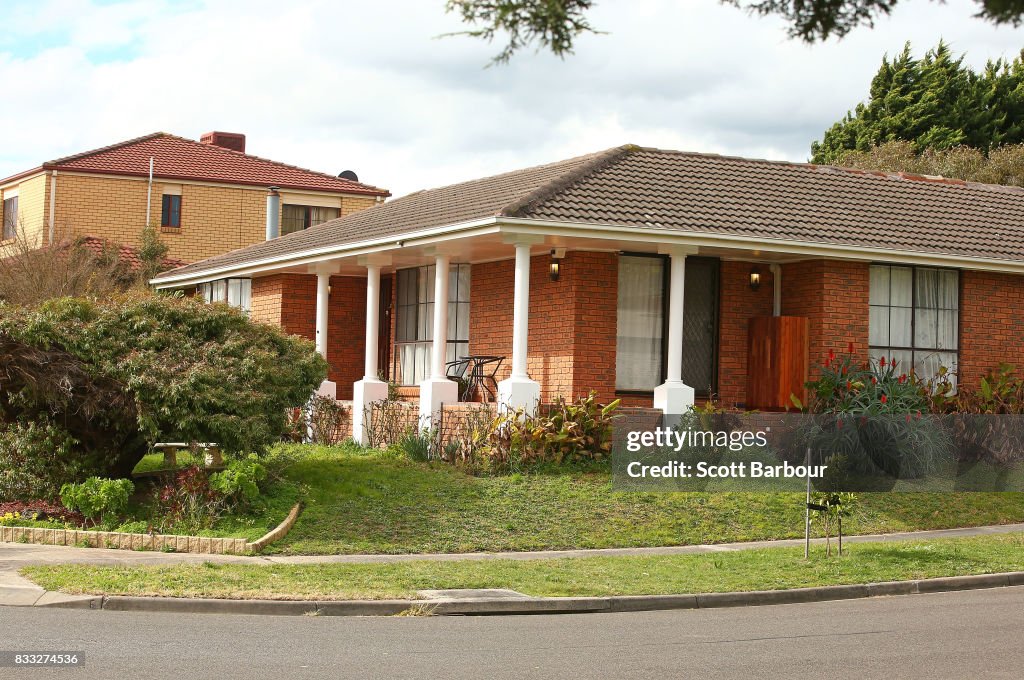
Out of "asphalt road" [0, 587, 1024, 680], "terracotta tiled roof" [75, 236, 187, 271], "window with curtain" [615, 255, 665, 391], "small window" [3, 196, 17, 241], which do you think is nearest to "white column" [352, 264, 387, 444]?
"window with curtain" [615, 255, 665, 391]

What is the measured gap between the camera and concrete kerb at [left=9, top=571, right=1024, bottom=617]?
10.8m

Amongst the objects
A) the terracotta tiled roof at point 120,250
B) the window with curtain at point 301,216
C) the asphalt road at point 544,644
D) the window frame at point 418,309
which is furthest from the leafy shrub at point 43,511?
the window with curtain at point 301,216

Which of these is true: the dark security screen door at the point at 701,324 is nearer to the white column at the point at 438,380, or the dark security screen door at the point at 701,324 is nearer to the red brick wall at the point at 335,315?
the white column at the point at 438,380

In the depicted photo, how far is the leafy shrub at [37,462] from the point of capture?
1523 cm

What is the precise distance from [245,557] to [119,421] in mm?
3001

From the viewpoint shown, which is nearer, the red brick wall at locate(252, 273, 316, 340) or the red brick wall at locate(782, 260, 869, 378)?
the red brick wall at locate(782, 260, 869, 378)

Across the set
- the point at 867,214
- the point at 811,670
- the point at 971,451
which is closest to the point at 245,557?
the point at 811,670

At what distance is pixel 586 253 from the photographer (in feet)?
64.5

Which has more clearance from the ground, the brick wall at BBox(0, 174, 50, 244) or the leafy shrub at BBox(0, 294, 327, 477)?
the brick wall at BBox(0, 174, 50, 244)

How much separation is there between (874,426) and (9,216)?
30098 millimetres

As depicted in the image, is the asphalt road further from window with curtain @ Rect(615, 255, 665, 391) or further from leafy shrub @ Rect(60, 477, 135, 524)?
window with curtain @ Rect(615, 255, 665, 391)

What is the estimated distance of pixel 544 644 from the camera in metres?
9.65

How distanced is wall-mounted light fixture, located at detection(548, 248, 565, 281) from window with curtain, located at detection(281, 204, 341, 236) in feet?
68.8

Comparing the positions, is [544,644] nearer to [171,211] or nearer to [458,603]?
[458,603]
